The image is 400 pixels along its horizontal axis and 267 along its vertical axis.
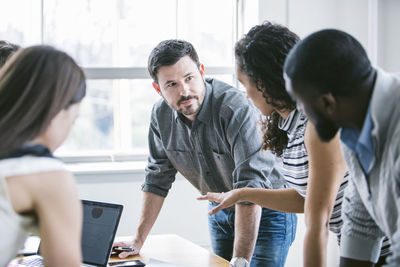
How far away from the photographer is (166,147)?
2412 mm

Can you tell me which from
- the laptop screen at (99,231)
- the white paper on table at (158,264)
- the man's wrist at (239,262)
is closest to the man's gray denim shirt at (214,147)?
the man's wrist at (239,262)

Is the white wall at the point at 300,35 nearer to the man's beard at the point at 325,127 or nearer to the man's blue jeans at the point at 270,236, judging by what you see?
the man's blue jeans at the point at 270,236

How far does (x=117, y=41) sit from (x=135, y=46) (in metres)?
0.13

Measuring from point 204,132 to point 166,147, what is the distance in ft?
0.71

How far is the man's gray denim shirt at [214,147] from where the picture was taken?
83.3 inches

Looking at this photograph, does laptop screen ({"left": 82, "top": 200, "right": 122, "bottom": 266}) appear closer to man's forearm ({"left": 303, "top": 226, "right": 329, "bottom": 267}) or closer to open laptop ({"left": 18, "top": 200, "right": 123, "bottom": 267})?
open laptop ({"left": 18, "top": 200, "right": 123, "bottom": 267})

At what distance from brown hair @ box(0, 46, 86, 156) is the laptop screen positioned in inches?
33.1

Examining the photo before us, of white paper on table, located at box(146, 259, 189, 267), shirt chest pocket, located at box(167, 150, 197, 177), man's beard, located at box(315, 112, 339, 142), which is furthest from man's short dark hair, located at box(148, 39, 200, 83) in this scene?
man's beard, located at box(315, 112, 339, 142)

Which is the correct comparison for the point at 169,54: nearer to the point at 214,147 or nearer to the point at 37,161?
the point at 214,147

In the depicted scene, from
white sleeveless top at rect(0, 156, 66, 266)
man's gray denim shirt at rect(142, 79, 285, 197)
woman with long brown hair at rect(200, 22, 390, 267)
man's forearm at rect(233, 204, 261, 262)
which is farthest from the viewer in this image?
man's gray denim shirt at rect(142, 79, 285, 197)

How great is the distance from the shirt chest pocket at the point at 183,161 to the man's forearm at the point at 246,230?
1.33 feet

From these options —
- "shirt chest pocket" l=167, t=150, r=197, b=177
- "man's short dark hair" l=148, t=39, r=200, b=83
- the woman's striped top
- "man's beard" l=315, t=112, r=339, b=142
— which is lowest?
"shirt chest pocket" l=167, t=150, r=197, b=177

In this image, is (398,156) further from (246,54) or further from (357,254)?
(246,54)

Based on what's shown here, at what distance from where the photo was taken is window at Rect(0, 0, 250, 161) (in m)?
3.42
